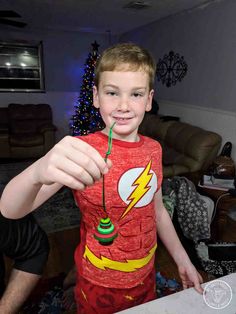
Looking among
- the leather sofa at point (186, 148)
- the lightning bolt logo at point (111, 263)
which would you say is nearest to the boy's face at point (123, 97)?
the lightning bolt logo at point (111, 263)

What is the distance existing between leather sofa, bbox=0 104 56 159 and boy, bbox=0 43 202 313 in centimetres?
494

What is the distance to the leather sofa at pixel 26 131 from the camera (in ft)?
18.0

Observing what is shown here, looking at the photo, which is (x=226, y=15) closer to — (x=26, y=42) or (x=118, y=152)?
(x=118, y=152)

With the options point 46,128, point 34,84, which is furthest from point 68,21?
point 46,128

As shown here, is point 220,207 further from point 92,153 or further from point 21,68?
point 21,68

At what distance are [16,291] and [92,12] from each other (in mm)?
4691

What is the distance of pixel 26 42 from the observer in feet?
20.0

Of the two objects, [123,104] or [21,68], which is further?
[21,68]

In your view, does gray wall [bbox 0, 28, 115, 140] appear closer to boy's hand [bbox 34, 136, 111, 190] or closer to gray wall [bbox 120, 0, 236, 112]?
gray wall [bbox 120, 0, 236, 112]

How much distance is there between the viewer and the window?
19.8 feet

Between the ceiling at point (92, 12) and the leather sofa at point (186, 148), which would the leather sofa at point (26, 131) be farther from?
the leather sofa at point (186, 148)

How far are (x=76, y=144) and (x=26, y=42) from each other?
6.57 m

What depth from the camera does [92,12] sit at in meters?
4.47

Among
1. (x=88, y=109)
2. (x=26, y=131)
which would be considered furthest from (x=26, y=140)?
(x=88, y=109)
